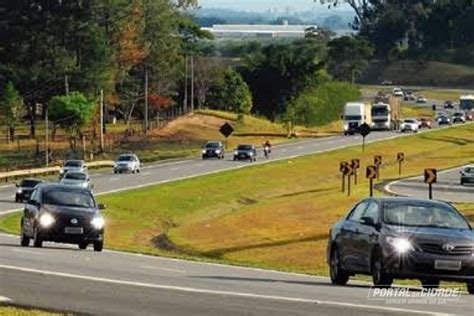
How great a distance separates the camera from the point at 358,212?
2338 centimetres

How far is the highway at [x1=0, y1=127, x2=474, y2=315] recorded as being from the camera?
18.4 metres

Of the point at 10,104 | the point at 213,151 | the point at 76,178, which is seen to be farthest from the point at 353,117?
the point at 76,178

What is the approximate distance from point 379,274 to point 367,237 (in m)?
0.74

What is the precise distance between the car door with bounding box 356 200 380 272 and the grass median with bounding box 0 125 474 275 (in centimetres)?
947

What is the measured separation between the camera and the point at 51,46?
389 ft

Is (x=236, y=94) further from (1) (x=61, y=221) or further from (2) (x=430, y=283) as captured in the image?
(2) (x=430, y=283)

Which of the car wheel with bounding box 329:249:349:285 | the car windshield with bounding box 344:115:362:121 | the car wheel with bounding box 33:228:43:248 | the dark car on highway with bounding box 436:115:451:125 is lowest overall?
the dark car on highway with bounding box 436:115:451:125

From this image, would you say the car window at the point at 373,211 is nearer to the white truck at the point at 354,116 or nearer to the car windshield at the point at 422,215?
the car windshield at the point at 422,215

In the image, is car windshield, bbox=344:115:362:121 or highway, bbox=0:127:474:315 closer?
highway, bbox=0:127:474:315

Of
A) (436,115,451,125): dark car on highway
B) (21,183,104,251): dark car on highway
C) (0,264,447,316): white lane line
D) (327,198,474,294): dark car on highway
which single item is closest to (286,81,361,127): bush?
(436,115,451,125): dark car on highway

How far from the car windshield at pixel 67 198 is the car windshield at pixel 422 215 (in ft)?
42.7

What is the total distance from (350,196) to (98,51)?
4931cm

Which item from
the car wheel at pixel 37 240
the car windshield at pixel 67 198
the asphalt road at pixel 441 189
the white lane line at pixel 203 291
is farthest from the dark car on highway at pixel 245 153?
the white lane line at pixel 203 291

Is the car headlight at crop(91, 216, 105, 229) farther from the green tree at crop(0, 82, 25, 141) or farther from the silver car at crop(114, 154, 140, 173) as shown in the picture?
the green tree at crop(0, 82, 25, 141)
